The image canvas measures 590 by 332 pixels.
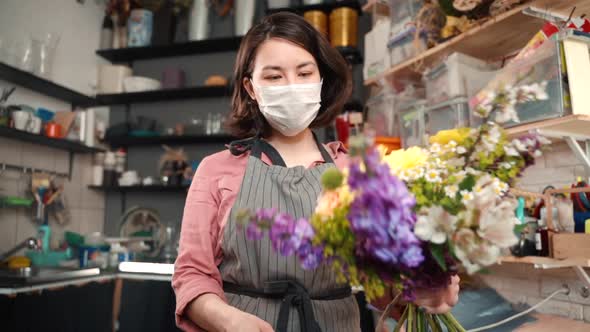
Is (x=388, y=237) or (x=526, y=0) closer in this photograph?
(x=388, y=237)

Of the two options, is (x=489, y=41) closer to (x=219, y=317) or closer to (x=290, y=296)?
(x=290, y=296)

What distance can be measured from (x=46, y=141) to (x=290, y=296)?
2643mm

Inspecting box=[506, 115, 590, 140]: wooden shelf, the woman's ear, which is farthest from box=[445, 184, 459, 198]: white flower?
box=[506, 115, 590, 140]: wooden shelf

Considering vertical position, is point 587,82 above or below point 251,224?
above

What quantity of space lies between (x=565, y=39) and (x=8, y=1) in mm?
3163

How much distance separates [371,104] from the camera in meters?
2.47

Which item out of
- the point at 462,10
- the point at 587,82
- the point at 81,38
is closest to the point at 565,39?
the point at 587,82

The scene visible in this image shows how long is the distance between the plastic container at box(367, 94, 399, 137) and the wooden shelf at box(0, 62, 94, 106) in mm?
2159

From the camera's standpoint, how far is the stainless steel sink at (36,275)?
6.23 feet

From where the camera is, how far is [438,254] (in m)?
0.49

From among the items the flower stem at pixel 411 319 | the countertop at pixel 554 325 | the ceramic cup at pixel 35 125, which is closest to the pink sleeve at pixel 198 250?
the flower stem at pixel 411 319

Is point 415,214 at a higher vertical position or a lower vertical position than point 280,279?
higher

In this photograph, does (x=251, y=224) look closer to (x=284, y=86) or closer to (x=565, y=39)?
(x=284, y=86)

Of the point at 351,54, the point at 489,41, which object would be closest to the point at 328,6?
the point at 351,54
